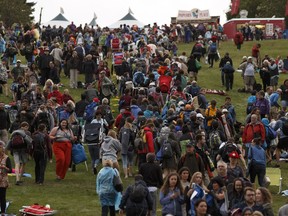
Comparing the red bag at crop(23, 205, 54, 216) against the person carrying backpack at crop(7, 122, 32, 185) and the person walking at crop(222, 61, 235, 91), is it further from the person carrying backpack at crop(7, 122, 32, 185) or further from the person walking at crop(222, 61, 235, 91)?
the person walking at crop(222, 61, 235, 91)

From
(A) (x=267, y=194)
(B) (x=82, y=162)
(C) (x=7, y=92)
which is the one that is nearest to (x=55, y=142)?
(B) (x=82, y=162)

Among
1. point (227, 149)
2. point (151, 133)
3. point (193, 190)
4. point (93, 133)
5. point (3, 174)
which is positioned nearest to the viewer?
point (193, 190)

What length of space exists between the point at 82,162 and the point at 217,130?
427 cm

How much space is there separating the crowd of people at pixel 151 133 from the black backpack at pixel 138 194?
0.06ft

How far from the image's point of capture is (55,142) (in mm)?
27469

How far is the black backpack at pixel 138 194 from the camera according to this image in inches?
782

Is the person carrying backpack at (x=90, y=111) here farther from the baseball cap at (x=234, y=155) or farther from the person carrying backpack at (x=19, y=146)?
the baseball cap at (x=234, y=155)

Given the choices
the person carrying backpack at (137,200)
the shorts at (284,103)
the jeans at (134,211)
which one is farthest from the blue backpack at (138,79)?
the jeans at (134,211)

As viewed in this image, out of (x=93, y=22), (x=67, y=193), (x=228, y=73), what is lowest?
(x=67, y=193)

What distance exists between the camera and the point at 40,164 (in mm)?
26625

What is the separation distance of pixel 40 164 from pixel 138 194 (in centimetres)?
722

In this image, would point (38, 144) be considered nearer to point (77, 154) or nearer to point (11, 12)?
point (77, 154)

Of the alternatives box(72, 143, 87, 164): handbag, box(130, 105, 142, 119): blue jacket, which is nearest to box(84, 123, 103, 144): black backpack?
box(72, 143, 87, 164): handbag

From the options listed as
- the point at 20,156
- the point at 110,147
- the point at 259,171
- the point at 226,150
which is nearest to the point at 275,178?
the point at 259,171
